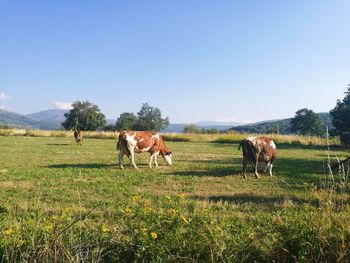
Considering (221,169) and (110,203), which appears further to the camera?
(221,169)

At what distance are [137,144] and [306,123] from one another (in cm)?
9208

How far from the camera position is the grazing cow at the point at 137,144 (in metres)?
18.3

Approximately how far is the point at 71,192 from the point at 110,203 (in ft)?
7.41

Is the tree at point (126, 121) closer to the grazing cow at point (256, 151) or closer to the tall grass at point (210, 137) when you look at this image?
the tall grass at point (210, 137)

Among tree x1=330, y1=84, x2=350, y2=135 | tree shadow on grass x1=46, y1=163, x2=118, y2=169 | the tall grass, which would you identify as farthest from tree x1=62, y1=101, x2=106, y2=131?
tree shadow on grass x1=46, y1=163, x2=118, y2=169

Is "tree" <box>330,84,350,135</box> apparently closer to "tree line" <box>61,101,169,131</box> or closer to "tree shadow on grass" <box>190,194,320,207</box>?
"tree shadow on grass" <box>190,194,320,207</box>

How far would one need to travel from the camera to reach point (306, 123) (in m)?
103

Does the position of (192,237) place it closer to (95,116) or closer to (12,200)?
(12,200)

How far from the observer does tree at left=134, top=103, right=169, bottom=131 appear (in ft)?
389

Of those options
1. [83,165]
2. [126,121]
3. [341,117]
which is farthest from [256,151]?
[126,121]

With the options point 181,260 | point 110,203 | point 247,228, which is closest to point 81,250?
point 181,260

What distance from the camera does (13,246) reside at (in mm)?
5211

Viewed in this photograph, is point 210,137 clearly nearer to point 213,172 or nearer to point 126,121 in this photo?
point 213,172

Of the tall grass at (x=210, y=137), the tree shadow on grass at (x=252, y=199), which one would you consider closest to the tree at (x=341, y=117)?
the tall grass at (x=210, y=137)
